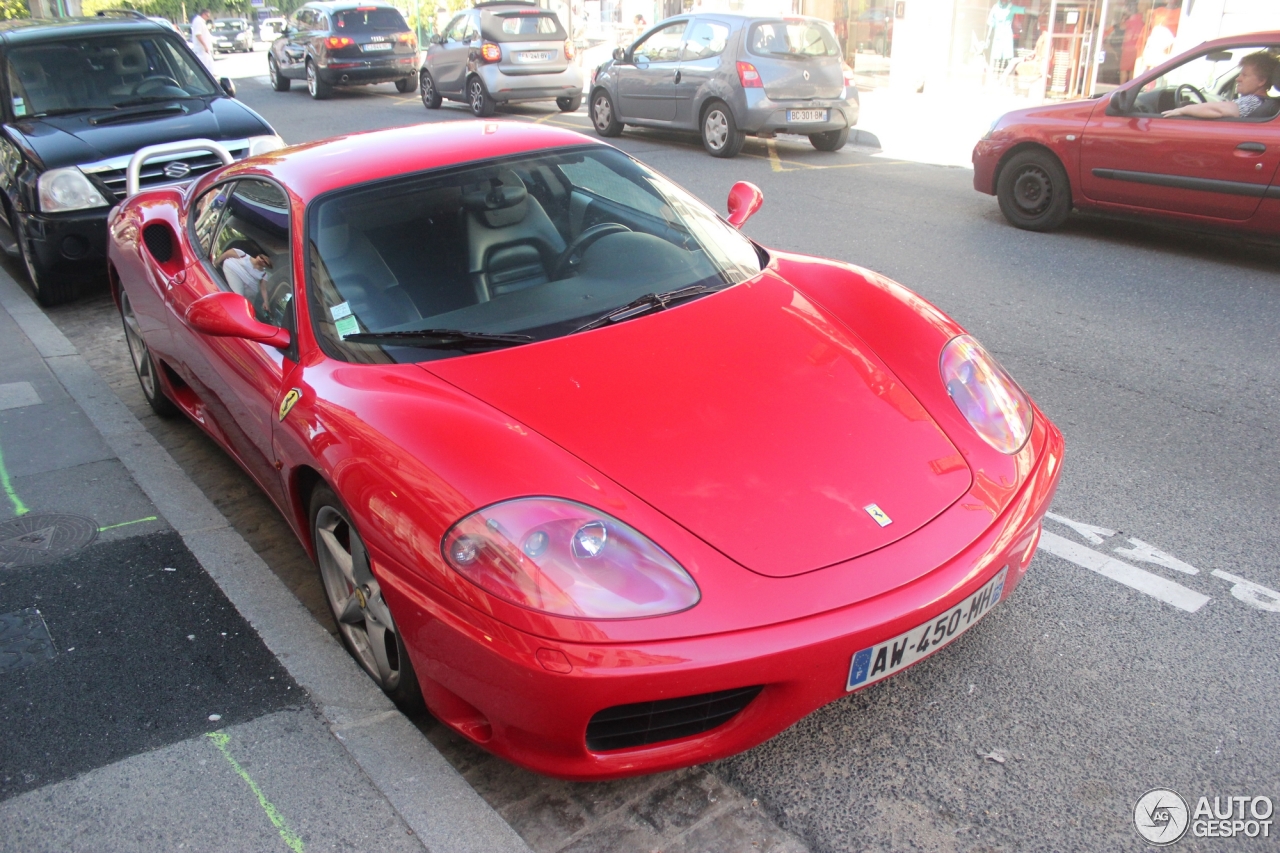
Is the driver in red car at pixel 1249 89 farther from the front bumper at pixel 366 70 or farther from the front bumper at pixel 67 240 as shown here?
the front bumper at pixel 366 70

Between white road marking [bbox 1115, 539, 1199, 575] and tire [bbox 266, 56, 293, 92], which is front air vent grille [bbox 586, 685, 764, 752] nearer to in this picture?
white road marking [bbox 1115, 539, 1199, 575]

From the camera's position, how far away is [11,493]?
4098 mm

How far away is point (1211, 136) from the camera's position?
7.03 m

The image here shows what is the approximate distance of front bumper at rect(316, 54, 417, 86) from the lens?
20.5m

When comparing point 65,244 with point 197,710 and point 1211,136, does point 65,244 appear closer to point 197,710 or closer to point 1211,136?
point 197,710

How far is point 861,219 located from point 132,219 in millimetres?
5781

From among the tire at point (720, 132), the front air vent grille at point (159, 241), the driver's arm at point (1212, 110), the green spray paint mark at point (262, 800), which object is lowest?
the green spray paint mark at point (262, 800)

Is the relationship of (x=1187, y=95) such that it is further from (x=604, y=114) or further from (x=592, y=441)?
(x=604, y=114)

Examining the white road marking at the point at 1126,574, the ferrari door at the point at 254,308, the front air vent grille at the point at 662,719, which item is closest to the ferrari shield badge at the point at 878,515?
the front air vent grille at the point at 662,719

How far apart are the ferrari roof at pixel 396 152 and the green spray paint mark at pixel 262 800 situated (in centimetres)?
162

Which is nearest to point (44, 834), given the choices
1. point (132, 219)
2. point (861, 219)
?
point (132, 219)

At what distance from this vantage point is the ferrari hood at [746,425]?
7.64ft

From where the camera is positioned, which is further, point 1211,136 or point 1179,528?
point 1211,136

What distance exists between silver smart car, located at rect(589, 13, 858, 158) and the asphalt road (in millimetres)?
5968
